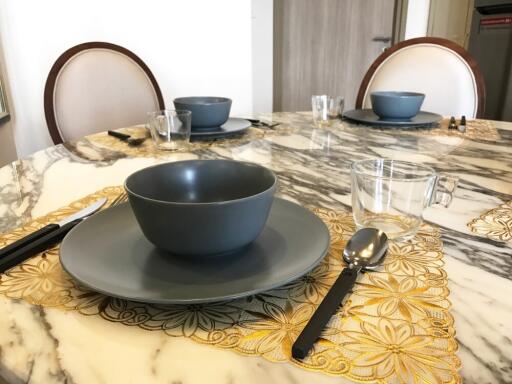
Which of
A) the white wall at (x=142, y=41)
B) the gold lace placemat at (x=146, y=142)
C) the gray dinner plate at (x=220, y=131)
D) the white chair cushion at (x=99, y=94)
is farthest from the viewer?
the white wall at (x=142, y=41)

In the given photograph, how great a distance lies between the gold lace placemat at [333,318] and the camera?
323mm

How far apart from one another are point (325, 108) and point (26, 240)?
100 cm

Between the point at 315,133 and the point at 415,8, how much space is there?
2.76 metres

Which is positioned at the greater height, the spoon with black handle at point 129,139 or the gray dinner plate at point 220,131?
the gray dinner plate at point 220,131

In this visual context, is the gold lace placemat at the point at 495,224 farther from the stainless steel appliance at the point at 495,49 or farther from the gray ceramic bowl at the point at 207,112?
the stainless steel appliance at the point at 495,49

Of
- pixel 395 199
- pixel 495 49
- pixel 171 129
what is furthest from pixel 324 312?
A: pixel 495 49

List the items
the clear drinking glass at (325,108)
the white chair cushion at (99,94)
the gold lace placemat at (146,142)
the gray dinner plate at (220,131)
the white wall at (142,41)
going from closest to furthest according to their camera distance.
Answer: the gold lace placemat at (146,142)
the gray dinner plate at (220,131)
the clear drinking glass at (325,108)
the white chair cushion at (99,94)
the white wall at (142,41)

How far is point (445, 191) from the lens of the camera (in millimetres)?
588

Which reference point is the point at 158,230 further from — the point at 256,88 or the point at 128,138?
the point at 256,88

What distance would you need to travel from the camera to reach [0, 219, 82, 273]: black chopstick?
458mm

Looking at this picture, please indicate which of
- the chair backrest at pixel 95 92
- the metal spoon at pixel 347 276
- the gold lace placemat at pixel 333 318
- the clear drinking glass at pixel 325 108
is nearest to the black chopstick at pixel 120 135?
the chair backrest at pixel 95 92

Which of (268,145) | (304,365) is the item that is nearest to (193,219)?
(304,365)

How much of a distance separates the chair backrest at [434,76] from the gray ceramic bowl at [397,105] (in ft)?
1.33

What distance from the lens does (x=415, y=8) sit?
3.38 metres
